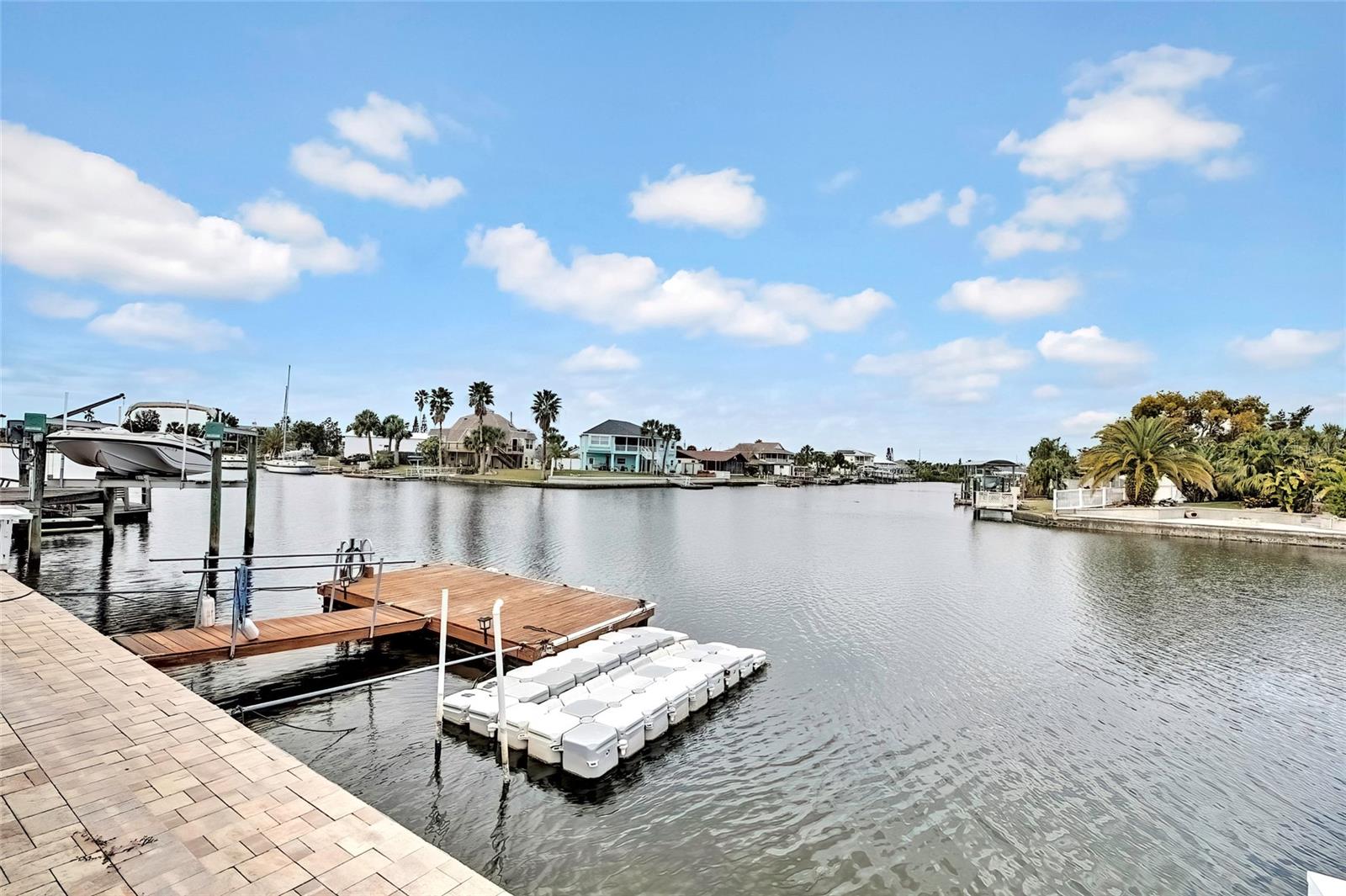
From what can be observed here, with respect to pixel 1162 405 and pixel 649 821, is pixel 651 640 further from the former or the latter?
pixel 1162 405

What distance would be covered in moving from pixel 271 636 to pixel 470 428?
112m

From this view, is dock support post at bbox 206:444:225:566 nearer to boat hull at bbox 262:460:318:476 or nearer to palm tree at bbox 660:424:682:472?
boat hull at bbox 262:460:318:476

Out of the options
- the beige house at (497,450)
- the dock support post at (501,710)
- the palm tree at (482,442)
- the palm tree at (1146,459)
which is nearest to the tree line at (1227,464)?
the palm tree at (1146,459)

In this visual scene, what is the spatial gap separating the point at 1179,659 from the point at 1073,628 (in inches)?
123

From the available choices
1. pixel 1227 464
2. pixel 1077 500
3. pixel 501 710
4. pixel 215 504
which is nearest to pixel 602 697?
pixel 501 710

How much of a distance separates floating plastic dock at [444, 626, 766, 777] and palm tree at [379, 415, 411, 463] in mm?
117708

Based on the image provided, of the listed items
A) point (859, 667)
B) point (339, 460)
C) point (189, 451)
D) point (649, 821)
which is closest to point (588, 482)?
point (189, 451)

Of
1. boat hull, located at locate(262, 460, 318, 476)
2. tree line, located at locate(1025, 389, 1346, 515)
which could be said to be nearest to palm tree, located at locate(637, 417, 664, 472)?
boat hull, located at locate(262, 460, 318, 476)

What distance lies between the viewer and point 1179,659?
51.2 ft

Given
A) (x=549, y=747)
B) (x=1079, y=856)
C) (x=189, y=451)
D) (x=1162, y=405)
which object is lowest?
(x=1079, y=856)

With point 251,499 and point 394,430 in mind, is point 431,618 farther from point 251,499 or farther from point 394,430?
point 394,430

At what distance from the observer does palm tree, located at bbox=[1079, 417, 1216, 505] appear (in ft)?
164

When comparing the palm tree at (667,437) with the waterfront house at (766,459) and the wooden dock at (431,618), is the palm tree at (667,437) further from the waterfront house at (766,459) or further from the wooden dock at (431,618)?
the wooden dock at (431,618)

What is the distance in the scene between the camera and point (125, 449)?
29.2m
